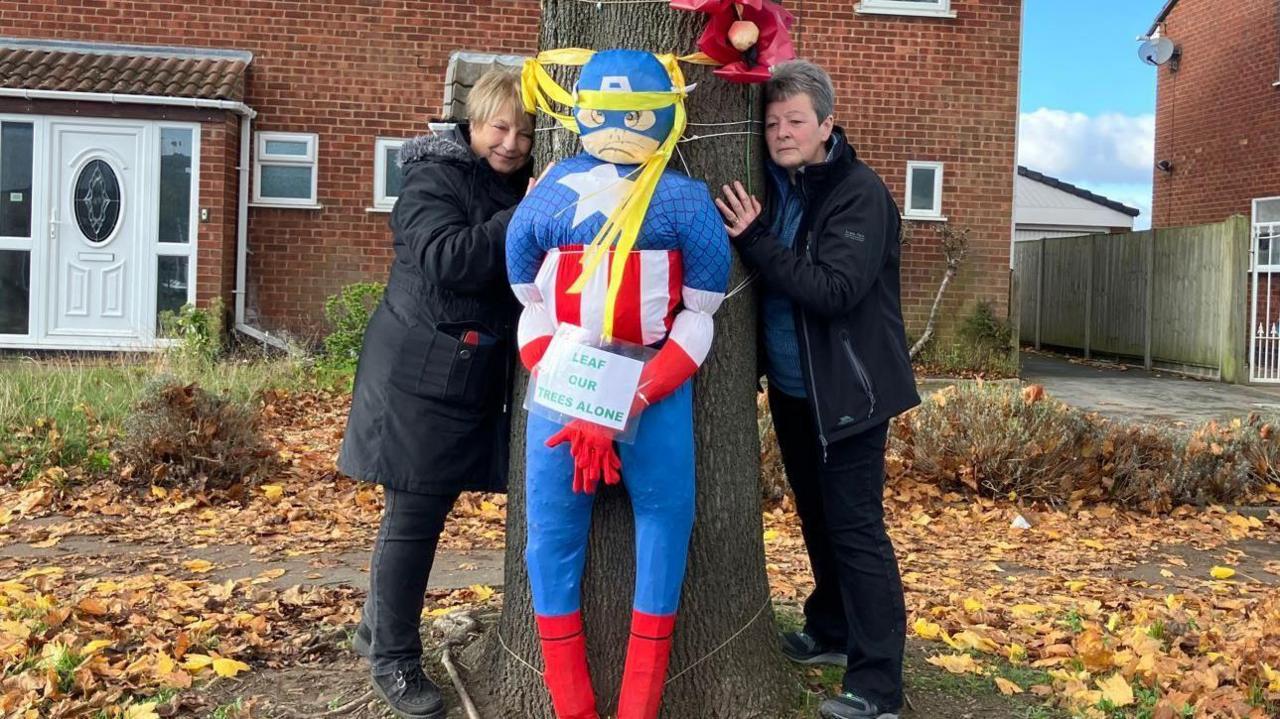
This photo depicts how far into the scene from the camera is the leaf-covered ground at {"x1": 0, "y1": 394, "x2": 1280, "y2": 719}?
341 cm

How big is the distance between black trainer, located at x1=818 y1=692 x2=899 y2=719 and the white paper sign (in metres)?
1.10

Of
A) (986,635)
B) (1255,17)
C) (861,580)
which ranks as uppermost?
(1255,17)

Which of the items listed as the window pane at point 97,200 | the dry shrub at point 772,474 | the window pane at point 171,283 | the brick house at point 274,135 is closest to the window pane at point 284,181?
the brick house at point 274,135

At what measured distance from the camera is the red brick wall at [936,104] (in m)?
13.2

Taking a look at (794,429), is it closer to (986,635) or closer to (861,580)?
(861,580)

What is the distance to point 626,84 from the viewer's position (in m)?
2.74

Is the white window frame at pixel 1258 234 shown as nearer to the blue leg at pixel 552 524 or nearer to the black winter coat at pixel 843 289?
the black winter coat at pixel 843 289

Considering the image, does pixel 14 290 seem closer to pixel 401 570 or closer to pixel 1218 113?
pixel 401 570

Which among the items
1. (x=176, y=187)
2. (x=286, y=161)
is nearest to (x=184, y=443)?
(x=176, y=187)

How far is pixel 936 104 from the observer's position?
13.3m

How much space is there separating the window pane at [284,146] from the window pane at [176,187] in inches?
37.8

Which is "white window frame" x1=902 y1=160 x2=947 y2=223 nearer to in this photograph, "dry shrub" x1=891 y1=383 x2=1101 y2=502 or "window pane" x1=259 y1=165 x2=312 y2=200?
"dry shrub" x1=891 y1=383 x2=1101 y2=502

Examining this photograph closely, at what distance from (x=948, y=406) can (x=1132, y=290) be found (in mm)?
11169

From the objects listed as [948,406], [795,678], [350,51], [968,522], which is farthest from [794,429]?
[350,51]
